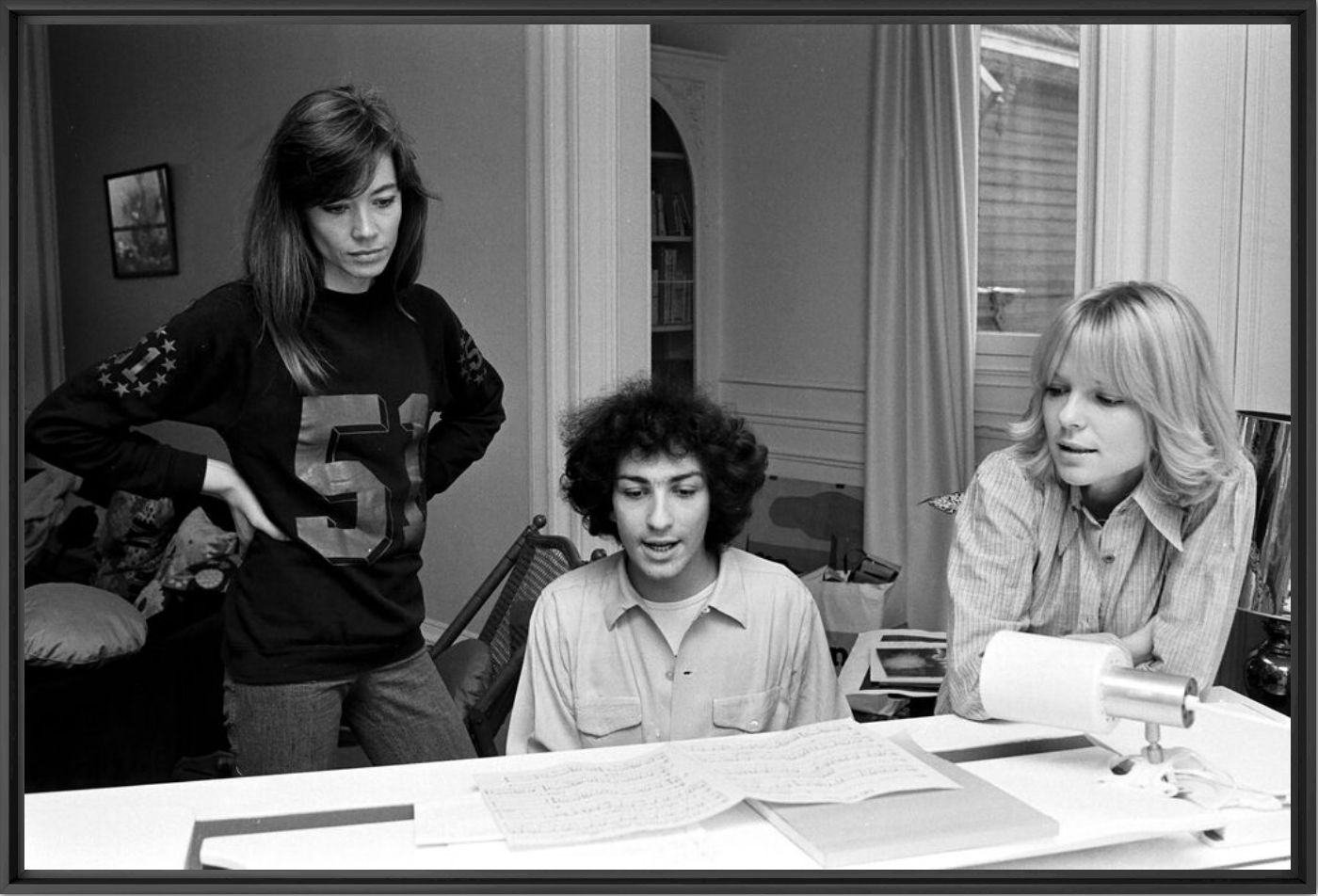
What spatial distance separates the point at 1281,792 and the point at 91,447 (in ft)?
4.58

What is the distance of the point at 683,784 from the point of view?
1.31 meters

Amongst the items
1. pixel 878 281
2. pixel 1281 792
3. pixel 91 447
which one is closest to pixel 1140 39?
pixel 1281 792

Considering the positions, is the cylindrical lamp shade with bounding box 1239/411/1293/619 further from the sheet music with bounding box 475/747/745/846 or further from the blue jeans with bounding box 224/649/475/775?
the blue jeans with bounding box 224/649/475/775

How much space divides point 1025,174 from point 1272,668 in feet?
7.06

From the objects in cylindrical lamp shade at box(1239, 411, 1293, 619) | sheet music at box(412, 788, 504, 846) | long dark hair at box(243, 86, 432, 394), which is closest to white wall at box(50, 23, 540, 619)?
long dark hair at box(243, 86, 432, 394)

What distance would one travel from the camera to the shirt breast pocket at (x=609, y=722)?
1734 mm

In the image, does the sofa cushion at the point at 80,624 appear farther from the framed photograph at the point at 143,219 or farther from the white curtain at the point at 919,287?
the white curtain at the point at 919,287

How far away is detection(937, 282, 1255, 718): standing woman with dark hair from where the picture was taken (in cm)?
160

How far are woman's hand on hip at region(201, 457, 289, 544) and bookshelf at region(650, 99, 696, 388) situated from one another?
7.03 ft

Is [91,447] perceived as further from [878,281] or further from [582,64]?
[878,281]

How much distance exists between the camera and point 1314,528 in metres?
1.44

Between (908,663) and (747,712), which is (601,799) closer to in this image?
(747,712)

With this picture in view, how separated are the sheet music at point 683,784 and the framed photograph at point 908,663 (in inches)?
46.2

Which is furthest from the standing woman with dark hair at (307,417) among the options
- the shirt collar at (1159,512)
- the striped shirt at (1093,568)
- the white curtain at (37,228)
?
the shirt collar at (1159,512)
